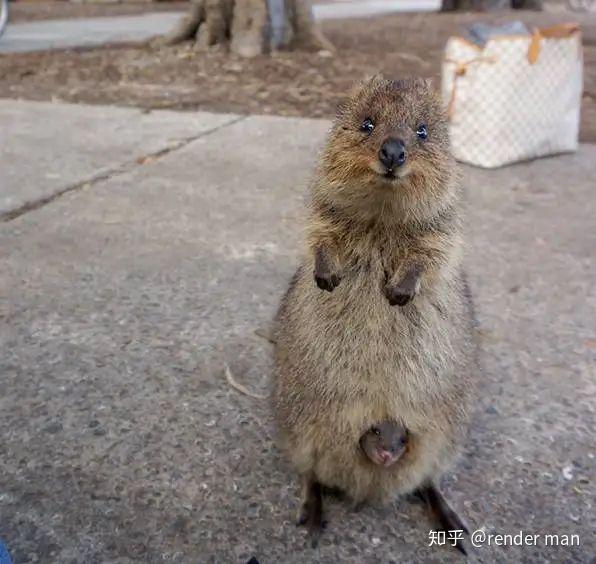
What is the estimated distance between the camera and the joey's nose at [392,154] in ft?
6.21

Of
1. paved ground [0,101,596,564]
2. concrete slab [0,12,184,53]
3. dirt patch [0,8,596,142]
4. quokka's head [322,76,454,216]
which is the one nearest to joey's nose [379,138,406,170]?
quokka's head [322,76,454,216]

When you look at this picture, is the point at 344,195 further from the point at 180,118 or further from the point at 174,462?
the point at 180,118

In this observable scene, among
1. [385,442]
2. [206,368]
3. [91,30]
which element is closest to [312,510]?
[385,442]

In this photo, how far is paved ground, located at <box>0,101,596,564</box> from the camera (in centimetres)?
197

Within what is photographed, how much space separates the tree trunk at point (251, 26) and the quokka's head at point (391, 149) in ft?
24.7

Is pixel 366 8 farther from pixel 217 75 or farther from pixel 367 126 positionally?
pixel 367 126

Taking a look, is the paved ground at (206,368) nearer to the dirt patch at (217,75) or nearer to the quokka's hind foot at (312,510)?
the quokka's hind foot at (312,510)

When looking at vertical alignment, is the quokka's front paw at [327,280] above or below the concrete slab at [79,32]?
above

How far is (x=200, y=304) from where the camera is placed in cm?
322

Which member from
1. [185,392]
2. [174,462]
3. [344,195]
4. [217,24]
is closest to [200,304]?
[185,392]

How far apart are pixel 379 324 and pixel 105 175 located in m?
3.28

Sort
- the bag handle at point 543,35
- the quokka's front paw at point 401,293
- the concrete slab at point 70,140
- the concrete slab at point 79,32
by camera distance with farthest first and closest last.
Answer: the concrete slab at point 79,32
the bag handle at point 543,35
the concrete slab at point 70,140
the quokka's front paw at point 401,293

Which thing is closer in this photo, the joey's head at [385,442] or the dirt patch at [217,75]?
the joey's head at [385,442]

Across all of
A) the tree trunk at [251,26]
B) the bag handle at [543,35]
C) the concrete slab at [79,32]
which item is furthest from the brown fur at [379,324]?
the concrete slab at [79,32]
